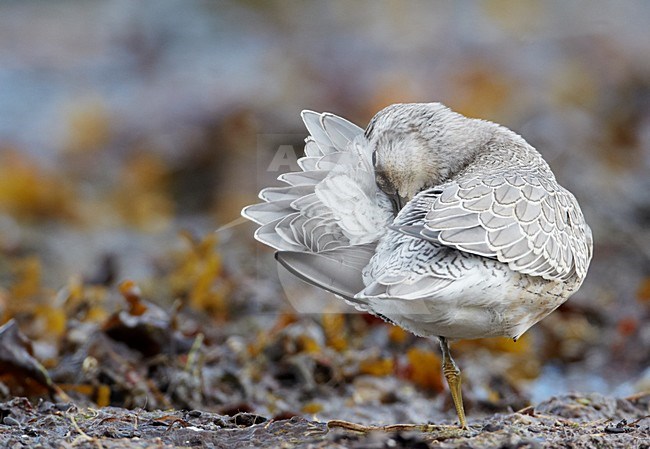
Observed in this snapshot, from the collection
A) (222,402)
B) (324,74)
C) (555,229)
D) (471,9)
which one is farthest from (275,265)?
(471,9)

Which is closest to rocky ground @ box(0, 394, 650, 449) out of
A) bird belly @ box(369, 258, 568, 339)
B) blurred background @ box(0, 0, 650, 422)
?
bird belly @ box(369, 258, 568, 339)

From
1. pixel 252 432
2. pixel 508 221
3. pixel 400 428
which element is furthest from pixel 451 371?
pixel 252 432

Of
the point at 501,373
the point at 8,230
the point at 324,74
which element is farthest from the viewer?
the point at 324,74

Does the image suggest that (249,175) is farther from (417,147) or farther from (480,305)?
(480,305)

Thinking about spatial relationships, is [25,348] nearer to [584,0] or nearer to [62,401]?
[62,401]

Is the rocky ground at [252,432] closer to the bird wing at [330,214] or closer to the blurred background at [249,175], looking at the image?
the bird wing at [330,214]

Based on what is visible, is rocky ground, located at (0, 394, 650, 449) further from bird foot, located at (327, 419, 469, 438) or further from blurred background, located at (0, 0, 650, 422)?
blurred background, located at (0, 0, 650, 422)
